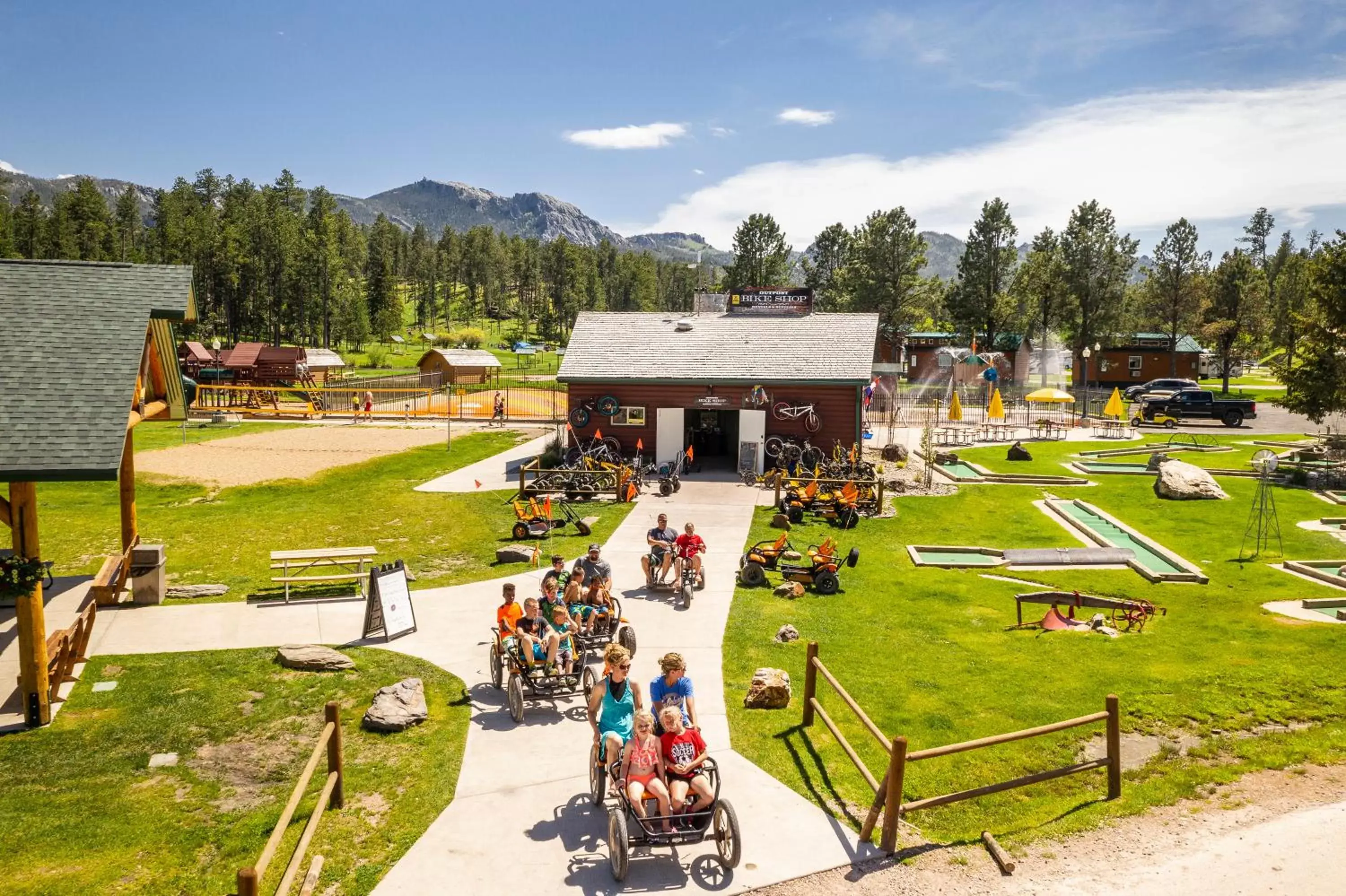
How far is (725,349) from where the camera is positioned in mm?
31922

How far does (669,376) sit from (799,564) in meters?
13.4

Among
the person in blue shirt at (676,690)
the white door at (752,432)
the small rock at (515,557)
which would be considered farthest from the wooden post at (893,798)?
the white door at (752,432)

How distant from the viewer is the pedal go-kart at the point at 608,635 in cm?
1277

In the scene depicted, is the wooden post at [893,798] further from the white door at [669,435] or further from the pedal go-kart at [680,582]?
the white door at [669,435]

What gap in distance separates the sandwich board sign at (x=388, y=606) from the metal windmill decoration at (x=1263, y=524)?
1824 centimetres

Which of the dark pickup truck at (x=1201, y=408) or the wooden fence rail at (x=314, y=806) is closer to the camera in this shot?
the wooden fence rail at (x=314, y=806)

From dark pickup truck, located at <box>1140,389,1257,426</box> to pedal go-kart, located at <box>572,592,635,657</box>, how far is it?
44.1 meters

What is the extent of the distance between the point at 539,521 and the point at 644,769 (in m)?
13.8

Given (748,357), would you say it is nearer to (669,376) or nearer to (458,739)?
(669,376)

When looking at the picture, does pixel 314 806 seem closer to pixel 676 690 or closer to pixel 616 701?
pixel 616 701

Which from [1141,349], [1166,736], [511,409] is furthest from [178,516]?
[1141,349]

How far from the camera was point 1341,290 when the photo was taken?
29375 mm

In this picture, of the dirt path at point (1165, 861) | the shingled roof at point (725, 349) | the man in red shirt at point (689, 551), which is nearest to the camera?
the dirt path at point (1165, 861)

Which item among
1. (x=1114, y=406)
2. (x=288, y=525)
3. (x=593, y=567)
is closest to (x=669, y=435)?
(x=288, y=525)
